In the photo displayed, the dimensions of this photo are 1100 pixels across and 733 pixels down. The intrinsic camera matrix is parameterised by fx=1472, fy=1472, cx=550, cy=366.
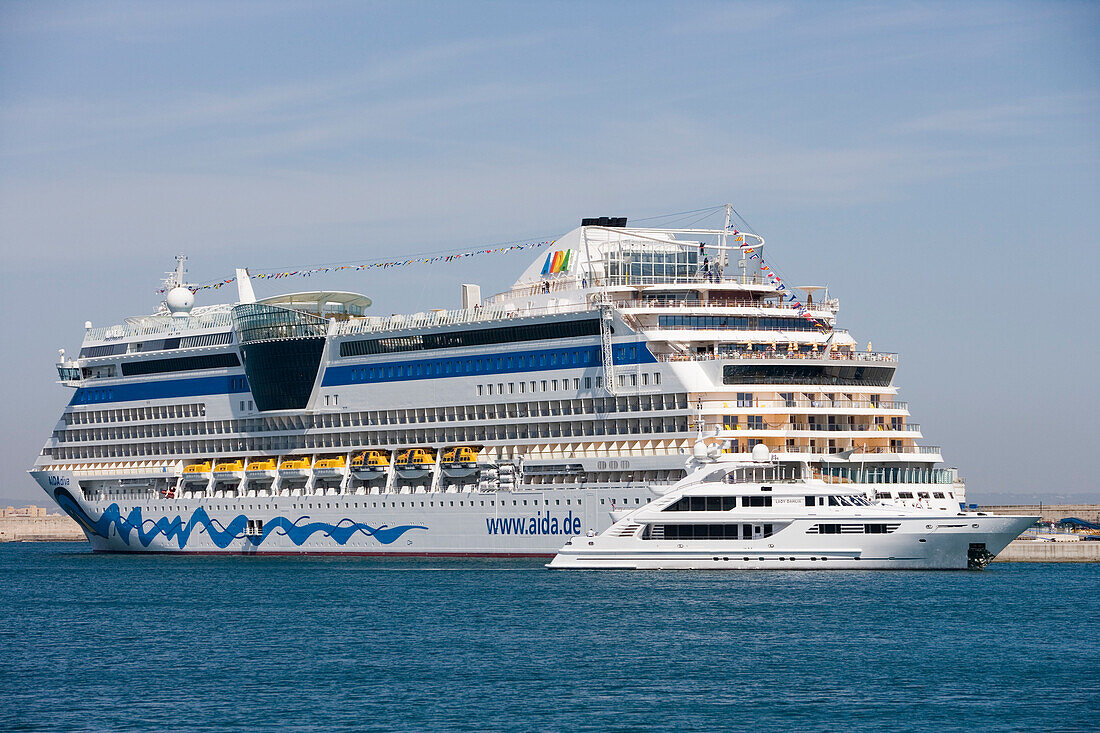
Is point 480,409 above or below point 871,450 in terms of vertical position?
above

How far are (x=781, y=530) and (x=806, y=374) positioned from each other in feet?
30.1

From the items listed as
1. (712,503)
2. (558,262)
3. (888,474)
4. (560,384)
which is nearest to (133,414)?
(558,262)

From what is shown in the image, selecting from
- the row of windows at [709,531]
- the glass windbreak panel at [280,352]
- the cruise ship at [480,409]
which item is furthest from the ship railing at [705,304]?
the glass windbreak panel at [280,352]

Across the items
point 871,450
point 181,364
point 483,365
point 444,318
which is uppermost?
point 444,318

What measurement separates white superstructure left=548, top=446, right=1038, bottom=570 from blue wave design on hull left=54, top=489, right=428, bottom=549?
15.1 meters

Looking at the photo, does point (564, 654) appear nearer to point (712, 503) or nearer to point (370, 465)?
point (712, 503)

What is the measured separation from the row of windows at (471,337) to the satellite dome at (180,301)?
1506cm

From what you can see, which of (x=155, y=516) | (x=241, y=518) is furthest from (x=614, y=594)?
(x=155, y=516)

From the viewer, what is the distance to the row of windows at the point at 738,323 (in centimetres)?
6303

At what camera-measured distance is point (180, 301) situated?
85.4 meters

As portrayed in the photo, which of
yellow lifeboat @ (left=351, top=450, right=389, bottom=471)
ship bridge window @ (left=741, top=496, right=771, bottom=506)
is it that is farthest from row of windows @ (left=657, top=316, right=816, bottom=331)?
yellow lifeboat @ (left=351, top=450, right=389, bottom=471)

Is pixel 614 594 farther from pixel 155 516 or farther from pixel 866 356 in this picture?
pixel 155 516

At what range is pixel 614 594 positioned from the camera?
49.6m

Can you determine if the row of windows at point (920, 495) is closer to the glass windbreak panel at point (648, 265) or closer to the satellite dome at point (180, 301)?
the glass windbreak panel at point (648, 265)
